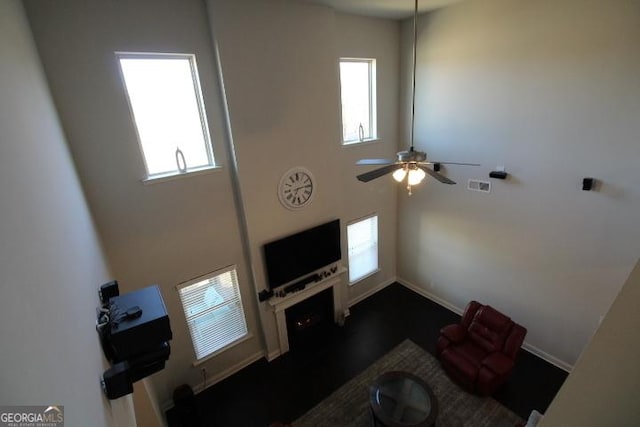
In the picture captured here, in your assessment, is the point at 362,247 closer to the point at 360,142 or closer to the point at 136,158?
the point at 360,142

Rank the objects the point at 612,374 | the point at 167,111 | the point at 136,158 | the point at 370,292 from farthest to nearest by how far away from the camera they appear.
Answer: the point at 370,292 → the point at 167,111 → the point at 136,158 → the point at 612,374

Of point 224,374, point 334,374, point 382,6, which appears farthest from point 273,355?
point 382,6

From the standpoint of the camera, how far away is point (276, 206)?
14.9 feet

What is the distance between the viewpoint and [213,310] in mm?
4551

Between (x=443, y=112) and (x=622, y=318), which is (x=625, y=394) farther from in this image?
(x=443, y=112)

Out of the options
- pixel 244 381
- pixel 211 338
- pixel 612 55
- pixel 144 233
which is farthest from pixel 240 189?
pixel 612 55

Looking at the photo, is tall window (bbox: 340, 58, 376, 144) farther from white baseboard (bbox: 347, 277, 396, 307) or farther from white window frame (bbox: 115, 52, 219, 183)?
white baseboard (bbox: 347, 277, 396, 307)

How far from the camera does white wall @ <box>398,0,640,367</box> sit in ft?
11.5

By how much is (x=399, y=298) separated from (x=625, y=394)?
6067 mm

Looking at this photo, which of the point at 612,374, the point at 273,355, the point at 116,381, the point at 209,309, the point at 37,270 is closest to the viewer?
the point at 612,374

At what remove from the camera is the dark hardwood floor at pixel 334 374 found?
13.9 ft

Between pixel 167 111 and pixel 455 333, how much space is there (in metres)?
5.34

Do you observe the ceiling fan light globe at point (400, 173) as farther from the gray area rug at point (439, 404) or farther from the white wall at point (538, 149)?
the gray area rug at point (439, 404)

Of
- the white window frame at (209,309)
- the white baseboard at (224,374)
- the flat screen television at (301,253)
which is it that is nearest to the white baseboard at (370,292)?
the flat screen television at (301,253)
